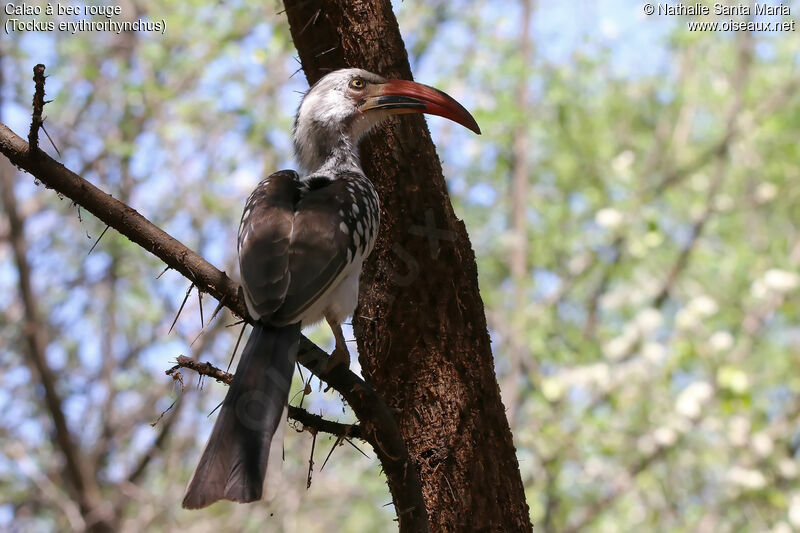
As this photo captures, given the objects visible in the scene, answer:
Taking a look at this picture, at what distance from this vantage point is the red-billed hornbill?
6.33 ft

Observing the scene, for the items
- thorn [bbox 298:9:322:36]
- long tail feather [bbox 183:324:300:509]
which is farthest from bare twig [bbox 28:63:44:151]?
thorn [bbox 298:9:322:36]

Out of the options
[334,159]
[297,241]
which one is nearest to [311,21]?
[334,159]

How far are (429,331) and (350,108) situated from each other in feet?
3.39

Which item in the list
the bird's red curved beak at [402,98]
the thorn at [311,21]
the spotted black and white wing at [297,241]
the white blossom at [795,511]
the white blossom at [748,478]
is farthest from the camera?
the white blossom at [748,478]

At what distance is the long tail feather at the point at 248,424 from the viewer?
186 centimetres

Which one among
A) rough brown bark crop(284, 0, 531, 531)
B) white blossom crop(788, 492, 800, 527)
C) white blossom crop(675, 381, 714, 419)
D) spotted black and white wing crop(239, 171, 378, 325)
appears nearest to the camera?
spotted black and white wing crop(239, 171, 378, 325)

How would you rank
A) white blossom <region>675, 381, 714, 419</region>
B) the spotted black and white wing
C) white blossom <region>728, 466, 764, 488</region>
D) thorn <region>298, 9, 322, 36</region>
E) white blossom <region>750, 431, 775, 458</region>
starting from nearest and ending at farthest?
the spotted black and white wing, thorn <region>298, 9, 322, 36</region>, white blossom <region>675, 381, 714, 419</region>, white blossom <region>728, 466, 764, 488</region>, white blossom <region>750, 431, 775, 458</region>

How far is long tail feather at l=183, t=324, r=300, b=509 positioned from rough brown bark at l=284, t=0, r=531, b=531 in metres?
0.48

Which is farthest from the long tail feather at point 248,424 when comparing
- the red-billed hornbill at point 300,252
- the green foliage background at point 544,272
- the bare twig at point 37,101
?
the green foliage background at point 544,272

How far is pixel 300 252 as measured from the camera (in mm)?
2408

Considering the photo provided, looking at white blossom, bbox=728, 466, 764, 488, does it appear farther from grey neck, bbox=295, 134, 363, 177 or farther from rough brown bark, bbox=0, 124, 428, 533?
rough brown bark, bbox=0, 124, 428, 533

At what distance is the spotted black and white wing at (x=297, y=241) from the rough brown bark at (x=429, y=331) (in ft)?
0.51

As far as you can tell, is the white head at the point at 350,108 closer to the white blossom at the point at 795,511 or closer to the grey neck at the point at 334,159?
the grey neck at the point at 334,159

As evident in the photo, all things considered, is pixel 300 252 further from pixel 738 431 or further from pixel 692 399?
pixel 738 431
